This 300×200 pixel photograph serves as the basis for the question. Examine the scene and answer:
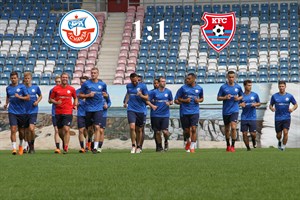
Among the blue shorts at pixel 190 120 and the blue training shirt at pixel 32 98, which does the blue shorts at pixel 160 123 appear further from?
the blue training shirt at pixel 32 98

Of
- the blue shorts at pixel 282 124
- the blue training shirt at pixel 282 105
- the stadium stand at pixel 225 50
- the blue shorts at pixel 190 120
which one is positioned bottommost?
the blue shorts at pixel 282 124

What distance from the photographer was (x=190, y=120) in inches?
802

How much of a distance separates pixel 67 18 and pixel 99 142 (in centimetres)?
2050

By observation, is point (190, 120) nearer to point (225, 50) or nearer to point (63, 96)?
point (63, 96)

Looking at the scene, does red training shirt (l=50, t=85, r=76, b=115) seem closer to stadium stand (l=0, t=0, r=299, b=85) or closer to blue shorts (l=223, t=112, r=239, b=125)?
blue shorts (l=223, t=112, r=239, b=125)

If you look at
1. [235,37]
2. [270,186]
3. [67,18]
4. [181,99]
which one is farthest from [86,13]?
[270,186]

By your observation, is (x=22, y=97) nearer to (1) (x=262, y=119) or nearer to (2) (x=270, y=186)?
(1) (x=262, y=119)

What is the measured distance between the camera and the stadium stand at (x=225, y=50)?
34.3 m

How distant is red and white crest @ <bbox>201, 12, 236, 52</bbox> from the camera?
122 feet

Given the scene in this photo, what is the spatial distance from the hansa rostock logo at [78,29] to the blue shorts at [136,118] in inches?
728

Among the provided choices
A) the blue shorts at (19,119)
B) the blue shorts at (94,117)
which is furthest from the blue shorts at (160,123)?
the blue shorts at (19,119)

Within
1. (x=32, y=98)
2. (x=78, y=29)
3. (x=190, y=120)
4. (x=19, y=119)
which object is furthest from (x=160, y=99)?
(x=78, y=29)

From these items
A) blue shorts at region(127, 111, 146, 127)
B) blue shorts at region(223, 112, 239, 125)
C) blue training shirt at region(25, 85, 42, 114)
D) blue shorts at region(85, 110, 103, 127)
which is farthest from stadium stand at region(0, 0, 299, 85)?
blue training shirt at region(25, 85, 42, 114)

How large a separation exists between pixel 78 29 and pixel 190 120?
18753 millimetres
